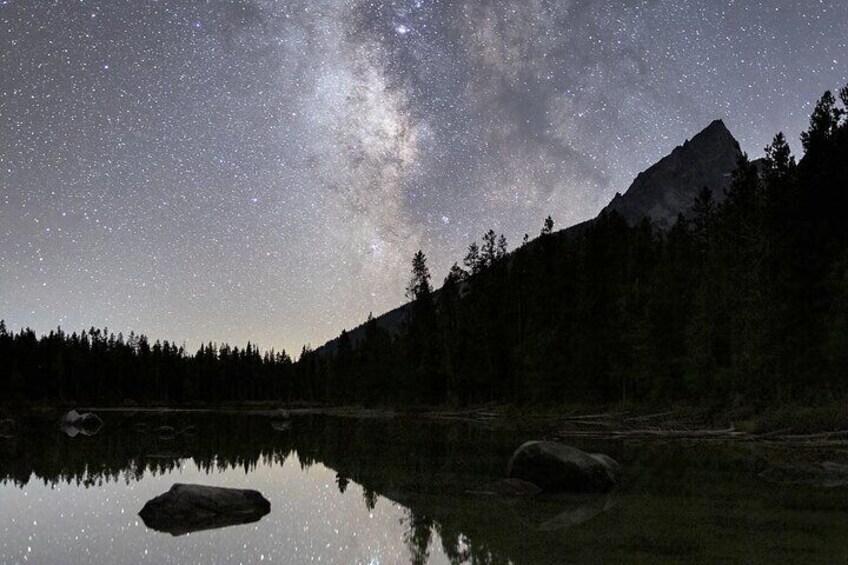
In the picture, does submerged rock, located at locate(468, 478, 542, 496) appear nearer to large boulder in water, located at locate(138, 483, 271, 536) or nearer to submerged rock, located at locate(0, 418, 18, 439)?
large boulder in water, located at locate(138, 483, 271, 536)

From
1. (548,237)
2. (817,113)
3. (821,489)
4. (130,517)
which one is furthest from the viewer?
(548,237)

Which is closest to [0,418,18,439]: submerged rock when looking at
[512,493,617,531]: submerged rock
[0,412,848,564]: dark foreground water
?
[0,412,848,564]: dark foreground water

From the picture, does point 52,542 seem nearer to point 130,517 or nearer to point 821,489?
point 130,517

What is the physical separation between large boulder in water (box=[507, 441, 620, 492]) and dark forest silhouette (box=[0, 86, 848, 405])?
2192 cm

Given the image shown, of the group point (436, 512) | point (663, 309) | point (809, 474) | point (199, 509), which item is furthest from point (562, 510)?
point (663, 309)

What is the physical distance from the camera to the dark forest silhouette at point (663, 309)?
37.6 metres

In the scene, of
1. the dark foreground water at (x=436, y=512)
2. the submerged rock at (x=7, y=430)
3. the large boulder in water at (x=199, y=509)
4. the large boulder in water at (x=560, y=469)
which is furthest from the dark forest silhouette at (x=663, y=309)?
the submerged rock at (x=7, y=430)

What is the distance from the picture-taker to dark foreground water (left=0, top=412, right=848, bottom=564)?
998cm

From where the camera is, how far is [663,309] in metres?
51.4

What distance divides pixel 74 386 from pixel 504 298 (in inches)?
4031

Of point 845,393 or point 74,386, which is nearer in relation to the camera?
point 845,393

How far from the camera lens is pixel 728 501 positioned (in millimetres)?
14000

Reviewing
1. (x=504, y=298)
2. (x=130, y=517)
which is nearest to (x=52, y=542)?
(x=130, y=517)

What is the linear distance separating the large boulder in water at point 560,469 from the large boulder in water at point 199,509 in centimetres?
668
